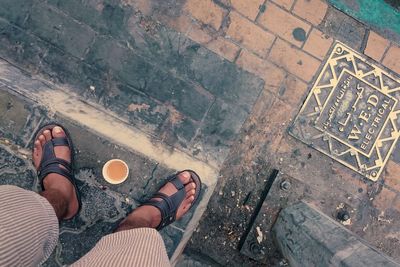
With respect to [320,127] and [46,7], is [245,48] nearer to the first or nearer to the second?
[320,127]

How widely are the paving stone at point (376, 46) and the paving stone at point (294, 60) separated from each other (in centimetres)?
52

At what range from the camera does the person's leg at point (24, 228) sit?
1782mm

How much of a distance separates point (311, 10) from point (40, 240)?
2.89 metres

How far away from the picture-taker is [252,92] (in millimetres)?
3338

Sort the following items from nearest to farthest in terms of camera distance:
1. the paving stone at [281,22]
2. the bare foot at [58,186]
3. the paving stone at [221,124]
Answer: the bare foot at [58,186]
the paving stone at [221,124]
the paving stone at [281,22]

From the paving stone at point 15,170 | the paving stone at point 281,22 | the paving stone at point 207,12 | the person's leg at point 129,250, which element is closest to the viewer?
the person's leg at point 129,250

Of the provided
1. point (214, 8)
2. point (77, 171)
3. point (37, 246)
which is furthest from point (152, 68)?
point (37, 246)

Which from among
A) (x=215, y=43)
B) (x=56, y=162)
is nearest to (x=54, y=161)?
(x=56, y=162)

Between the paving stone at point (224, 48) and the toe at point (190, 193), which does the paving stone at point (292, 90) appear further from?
the toe at point (190, 193)

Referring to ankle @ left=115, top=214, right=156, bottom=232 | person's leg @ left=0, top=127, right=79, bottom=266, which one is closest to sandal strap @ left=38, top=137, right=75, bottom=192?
person's leg @ left=0, top=127, right=79, bottom=266

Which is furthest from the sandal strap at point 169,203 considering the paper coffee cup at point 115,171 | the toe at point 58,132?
the toe at point 58,132

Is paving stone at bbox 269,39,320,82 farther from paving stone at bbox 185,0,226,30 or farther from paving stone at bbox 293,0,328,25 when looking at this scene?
paving stone at bbox 185,0,226,30

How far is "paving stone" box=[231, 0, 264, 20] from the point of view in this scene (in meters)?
3.44

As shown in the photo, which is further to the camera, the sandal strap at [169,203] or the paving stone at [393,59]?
the paving stone at [393,59]
